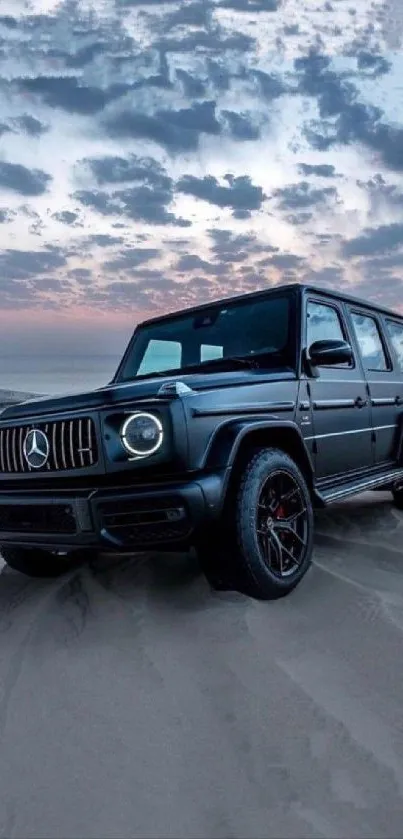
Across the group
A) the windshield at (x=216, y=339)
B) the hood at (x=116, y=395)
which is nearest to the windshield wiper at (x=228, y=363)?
the windshield at (x=216, y=339)

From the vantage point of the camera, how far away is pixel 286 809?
5.11 ft

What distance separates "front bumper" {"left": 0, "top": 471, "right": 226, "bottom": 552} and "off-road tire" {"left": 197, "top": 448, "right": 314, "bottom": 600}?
0.41ft

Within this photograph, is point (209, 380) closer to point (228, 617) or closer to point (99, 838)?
point (228, 617)

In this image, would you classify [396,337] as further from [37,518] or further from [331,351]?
[37,518]

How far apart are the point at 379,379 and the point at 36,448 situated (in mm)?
3071

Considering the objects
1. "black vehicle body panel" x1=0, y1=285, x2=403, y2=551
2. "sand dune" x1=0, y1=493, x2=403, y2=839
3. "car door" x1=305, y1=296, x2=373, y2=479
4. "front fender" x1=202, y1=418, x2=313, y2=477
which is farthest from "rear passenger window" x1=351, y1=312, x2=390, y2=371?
"sand dune" x1=0, y1=493, x2=403, y2=839

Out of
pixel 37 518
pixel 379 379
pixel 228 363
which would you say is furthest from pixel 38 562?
pixel 379 379

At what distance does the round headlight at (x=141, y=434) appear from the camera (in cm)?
279

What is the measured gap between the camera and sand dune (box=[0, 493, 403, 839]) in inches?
61.9

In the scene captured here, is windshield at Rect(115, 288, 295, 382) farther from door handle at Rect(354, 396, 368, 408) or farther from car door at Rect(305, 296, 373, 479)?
door handle at Rect(354, 396, 368, 408)

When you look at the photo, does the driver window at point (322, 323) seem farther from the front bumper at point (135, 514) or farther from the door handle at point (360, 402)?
the front bumper at point (135, 514)

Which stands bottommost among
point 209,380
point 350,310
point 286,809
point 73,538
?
point 286,809

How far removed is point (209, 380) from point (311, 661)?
1.43 m

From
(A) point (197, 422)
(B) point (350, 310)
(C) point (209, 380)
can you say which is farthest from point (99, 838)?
(B) point (350, 310)
